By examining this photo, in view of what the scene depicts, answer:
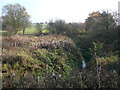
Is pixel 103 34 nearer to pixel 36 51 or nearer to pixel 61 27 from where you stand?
pixel 61 27

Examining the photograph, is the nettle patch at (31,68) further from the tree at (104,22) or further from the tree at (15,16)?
the tree at (15,16)

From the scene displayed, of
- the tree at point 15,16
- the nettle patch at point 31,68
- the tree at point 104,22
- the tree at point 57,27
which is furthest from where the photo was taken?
the tree at point 57,27

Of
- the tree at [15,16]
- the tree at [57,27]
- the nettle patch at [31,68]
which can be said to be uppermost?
the tree at [15,16]

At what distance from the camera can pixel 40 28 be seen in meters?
30.3

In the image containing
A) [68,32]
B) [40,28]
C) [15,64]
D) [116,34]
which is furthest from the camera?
[40,28]

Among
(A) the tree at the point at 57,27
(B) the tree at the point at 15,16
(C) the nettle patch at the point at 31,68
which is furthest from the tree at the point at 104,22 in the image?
(C) the nettle patch at the point at 31,68

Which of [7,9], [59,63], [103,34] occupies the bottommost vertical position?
[59,63]

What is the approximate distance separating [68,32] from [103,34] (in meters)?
7.12

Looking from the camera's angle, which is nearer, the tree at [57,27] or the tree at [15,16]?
the tree at [15,16]

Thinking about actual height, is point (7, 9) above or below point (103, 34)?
above

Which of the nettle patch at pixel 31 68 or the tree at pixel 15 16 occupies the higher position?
the tree at pixel 15 16

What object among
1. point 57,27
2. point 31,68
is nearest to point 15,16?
point 57,27

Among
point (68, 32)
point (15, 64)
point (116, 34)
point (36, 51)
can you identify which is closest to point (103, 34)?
point (116, 34)

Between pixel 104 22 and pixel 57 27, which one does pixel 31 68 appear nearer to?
pixel 104 22
